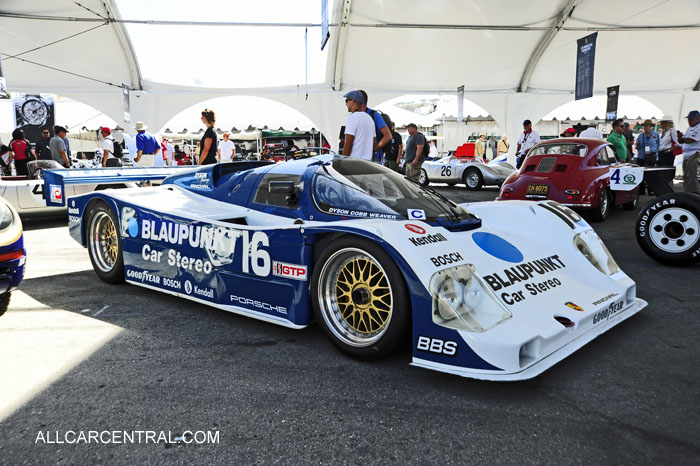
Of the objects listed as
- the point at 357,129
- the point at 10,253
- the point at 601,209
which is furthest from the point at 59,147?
the point at 601,209

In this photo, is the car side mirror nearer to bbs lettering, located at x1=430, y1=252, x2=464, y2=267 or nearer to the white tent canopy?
bbs lettering, located at x1=430, y1=252, x2=464, y2=267

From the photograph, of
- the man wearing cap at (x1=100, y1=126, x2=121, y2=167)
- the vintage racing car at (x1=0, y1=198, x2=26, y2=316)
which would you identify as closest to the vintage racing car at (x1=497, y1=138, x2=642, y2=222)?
the vintage racing car at (x1=0, y1=198, x2=26, y2=316)

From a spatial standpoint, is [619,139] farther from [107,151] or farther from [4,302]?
[4,302]

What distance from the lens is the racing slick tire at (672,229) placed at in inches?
173

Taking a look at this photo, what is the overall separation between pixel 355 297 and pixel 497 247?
3.04ft

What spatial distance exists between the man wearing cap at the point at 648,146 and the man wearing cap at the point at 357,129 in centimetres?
846

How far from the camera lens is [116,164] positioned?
9.16 meters

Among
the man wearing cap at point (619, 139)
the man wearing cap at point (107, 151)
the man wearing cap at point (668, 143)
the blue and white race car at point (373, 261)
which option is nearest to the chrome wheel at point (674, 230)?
the blue and white race car at point (373, 261)

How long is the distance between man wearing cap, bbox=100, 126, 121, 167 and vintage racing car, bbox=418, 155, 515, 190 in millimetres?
7374

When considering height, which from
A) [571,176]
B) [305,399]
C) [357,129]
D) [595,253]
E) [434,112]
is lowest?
[305,399]

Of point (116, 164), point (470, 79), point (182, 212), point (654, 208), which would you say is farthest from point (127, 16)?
point (654, 208)

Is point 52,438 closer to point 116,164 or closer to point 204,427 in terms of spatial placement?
point 204,427

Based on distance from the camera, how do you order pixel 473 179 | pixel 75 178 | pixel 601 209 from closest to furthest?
1. pixel 75 178
2. pixel 601 209
3. pixel 473 179

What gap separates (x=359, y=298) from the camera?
2500 mm
